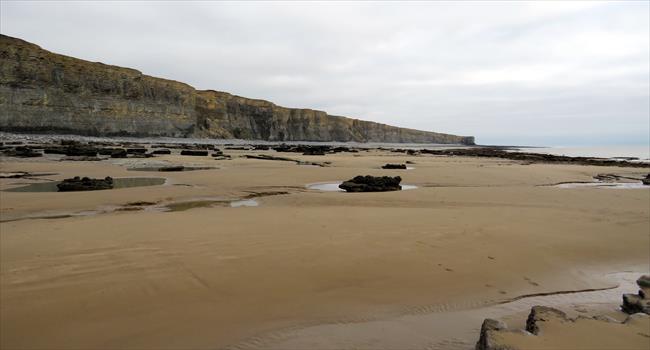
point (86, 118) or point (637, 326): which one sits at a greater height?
point (86, 118)

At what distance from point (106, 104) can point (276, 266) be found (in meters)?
57.6

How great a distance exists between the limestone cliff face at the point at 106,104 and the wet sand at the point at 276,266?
4450 centimetres

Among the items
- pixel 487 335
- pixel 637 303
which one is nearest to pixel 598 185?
pixel 637 303

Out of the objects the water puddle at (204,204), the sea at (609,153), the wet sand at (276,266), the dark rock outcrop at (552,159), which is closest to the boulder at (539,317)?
the wet sand at (276,266)

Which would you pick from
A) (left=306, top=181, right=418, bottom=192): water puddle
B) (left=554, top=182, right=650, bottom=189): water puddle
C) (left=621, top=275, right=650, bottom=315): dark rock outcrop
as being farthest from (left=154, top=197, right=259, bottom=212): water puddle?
(left=554, top=182, right=650, bottom=189): water puddle

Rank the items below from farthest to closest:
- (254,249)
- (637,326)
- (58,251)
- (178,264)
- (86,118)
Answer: (86,118), (254,249), (58,251), (178,264), (637,326)

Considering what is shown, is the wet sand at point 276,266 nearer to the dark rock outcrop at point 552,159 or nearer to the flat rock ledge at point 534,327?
the flat rock ledge at point 534,327

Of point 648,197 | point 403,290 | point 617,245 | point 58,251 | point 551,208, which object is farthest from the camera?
point 648,197

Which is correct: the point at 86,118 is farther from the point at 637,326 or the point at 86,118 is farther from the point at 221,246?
the point at 637,326

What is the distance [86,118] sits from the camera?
49656 mm

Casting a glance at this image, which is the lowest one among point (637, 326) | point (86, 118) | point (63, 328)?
point (63, 328)

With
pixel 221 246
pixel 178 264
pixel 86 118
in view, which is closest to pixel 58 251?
pixel 178 264

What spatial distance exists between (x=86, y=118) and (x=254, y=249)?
54.7m

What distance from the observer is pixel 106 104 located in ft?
172
